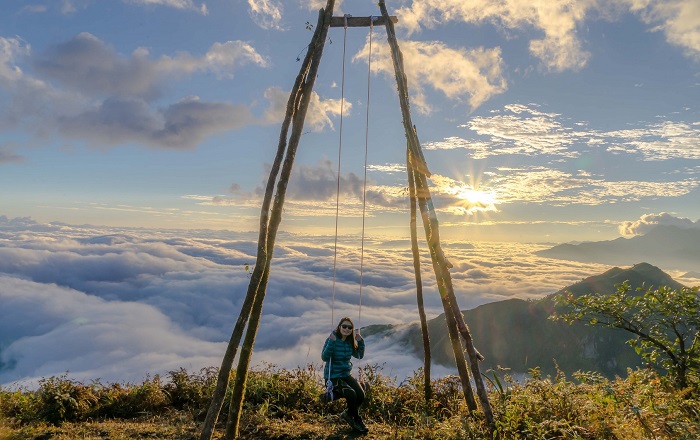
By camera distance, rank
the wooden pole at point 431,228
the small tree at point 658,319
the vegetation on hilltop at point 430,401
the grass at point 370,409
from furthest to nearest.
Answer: the small tree at point 658,319
the wooden pole at point 431,228
the vegetation on hilltop at point 430,401
the grass at point 370,409

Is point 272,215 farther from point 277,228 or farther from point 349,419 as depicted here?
point 349,419

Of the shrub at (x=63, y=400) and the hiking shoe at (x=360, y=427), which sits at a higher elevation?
the hiking shoe at (x=360, y=427)

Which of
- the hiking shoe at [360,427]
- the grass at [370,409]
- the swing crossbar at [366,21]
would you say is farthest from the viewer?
the swing crossbar at [366,21]

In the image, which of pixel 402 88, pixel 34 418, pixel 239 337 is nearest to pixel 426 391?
pixel 239 337

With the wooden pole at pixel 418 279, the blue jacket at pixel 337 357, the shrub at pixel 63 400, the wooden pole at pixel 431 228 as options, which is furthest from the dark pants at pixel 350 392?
the shrub at pixel 63 400

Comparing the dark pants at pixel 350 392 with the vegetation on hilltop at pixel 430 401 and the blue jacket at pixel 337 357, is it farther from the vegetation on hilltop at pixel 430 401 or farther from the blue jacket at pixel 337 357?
the vegetation on hilltop at pixel 430 401

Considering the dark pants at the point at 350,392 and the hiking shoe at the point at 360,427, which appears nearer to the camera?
the hiking shoe at the point at 360,427

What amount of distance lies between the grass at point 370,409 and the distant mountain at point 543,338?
10338cm

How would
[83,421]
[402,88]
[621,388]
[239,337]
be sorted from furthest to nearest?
[83,421] → [402,88] → [621,388] → [239,337]

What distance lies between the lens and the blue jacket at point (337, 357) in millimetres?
8109

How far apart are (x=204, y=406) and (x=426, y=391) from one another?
483cm

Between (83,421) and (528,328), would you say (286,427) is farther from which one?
(528,328)

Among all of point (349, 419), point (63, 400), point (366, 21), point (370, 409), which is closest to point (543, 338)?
point (370, 409)

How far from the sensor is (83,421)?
8977mm
